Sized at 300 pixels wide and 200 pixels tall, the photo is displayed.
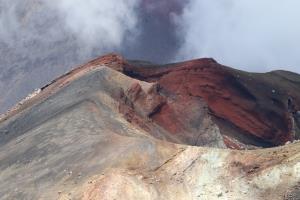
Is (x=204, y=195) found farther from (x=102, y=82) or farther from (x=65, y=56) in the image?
(x=65, y=56)

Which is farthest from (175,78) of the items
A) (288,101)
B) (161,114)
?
(288,101)

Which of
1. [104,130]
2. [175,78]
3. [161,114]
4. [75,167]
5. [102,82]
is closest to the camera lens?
[75,167]

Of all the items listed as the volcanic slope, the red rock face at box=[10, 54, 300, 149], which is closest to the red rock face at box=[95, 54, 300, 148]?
the red rock face at box=[10, 54, 300, 149]

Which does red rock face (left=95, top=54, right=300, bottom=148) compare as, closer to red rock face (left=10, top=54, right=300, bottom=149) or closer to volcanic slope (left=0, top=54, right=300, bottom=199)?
red rock face (left=10, top=54, right=300, bottom=149)

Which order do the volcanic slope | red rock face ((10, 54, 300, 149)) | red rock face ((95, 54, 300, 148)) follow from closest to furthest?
the volcanic slope → red rock face ((10, 54, 300, 149)) → red rock face ((95, 54, 300, 148))

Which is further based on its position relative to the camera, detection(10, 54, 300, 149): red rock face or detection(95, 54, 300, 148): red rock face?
detection(95, 54, 300, 148): red rock face

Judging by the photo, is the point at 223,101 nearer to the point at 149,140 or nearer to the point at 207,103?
the point at 207,103
